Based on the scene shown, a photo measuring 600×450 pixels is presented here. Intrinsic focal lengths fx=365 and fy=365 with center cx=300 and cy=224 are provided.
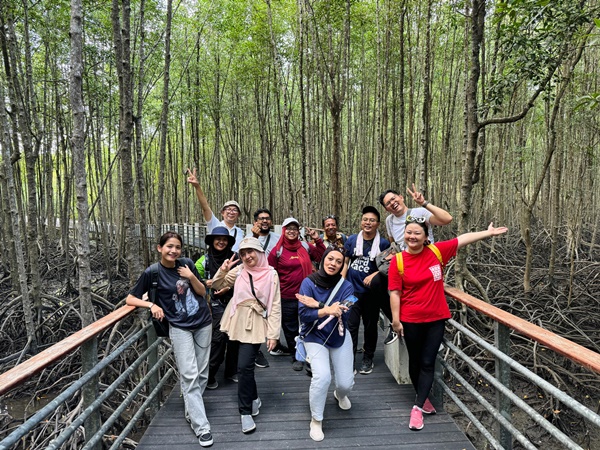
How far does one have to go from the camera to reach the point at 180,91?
10.1 metres

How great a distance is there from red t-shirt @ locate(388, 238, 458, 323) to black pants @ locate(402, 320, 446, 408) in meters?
0.06

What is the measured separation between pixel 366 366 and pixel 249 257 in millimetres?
1515

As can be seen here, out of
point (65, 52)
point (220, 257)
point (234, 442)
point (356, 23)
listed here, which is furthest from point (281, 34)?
point (234, 442)

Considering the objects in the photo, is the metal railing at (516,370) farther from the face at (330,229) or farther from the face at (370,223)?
the face at (330,229)

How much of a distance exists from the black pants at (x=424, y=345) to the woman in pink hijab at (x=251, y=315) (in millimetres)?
912

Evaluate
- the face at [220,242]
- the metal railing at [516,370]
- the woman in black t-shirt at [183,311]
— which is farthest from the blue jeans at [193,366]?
the metal railing at [516,370]

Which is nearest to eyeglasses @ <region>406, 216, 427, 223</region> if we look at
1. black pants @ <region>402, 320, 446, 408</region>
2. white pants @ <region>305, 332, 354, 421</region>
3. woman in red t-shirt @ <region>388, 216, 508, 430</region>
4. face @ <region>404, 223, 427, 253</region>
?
woman in red t-shirt @ <region>388, 216, 508, 430</region>

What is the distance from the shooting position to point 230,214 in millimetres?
3396

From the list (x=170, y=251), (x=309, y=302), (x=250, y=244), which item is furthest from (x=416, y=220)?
(x=170, y=251)

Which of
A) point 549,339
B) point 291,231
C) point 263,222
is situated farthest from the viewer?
point 263,222

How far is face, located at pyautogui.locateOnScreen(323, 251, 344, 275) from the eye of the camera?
246 centimetres

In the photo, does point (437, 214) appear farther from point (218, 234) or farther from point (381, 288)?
point (218, 234)

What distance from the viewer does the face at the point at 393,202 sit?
280 centimetres

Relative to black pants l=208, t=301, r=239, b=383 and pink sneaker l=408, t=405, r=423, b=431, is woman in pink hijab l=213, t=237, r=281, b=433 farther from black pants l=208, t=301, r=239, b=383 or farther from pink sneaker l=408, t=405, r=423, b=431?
pink sneaker l=408, t=405, r=423, b=431
